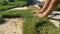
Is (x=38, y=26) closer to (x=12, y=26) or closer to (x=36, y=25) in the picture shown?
(x=36, y=25)

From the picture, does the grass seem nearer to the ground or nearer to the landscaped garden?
the landscaped garden

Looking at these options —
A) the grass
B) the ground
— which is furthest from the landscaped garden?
the ground

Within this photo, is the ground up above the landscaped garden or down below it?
below

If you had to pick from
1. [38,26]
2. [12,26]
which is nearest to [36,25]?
[38,26]

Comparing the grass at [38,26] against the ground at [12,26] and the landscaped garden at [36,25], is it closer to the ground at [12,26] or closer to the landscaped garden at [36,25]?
the landscaped garden at [36,25]

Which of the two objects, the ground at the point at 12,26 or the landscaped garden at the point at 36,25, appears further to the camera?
the ground at the point at 12,26

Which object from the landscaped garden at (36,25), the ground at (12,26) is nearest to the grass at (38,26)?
the landscaped garden at (36,25)

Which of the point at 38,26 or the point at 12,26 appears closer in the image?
the point at 38,26

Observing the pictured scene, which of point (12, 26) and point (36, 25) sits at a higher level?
point (36, 25)

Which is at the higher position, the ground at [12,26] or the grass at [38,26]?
the grass at [38,26]

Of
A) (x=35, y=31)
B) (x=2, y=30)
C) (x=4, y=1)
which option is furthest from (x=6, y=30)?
(x=4, y=1)

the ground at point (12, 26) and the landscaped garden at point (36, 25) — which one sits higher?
the landscaped garden at point (36, 25)

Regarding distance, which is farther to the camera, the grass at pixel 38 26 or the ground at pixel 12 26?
the ground at pixel 12 26

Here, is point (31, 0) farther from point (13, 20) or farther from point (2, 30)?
point (2, 30)
